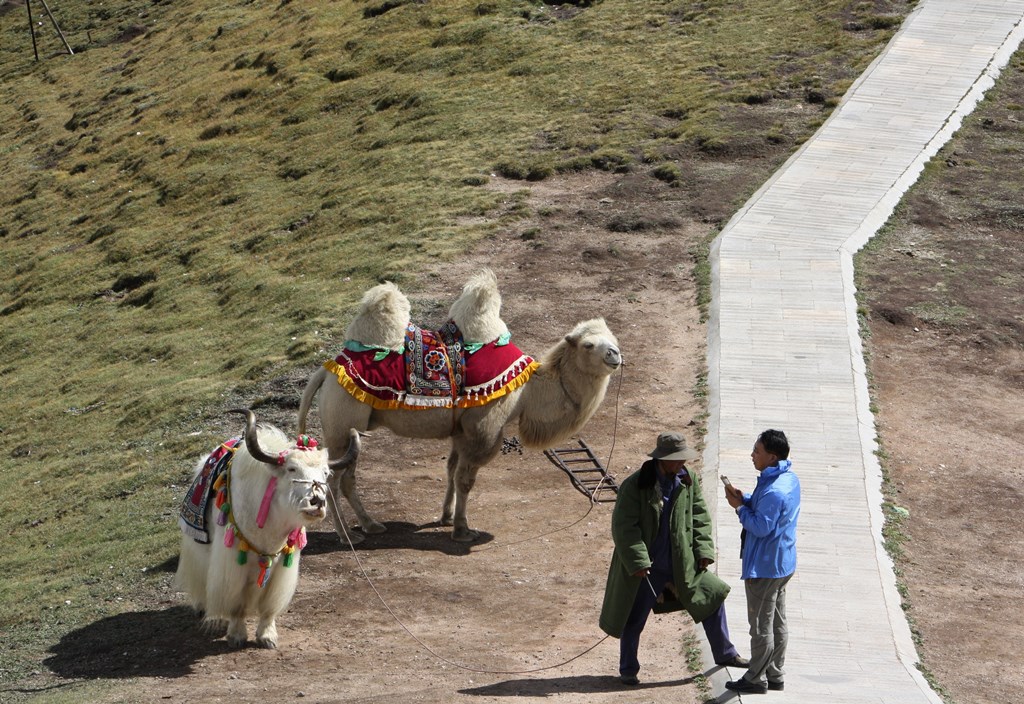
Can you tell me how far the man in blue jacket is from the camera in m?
9.08

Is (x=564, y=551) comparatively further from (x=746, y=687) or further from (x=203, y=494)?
Answer: (x=746, y=687)

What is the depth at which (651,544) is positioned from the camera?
9531mm

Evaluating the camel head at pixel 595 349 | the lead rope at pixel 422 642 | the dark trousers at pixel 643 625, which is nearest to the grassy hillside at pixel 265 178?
the lead rope at pixel 422 642

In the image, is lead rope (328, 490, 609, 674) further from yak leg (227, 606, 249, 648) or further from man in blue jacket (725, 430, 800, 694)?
man in blue jacket (725, 430, 800, 694)

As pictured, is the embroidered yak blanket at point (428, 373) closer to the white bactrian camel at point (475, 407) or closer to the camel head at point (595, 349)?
the white bactrian camel at point (475, 407)

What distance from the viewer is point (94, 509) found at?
607 inches

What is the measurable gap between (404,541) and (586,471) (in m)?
2.36

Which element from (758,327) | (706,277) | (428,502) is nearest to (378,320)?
(428,502)

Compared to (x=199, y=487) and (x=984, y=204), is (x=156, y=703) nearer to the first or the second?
(x=199, y=487)

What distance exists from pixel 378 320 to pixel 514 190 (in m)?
11.8

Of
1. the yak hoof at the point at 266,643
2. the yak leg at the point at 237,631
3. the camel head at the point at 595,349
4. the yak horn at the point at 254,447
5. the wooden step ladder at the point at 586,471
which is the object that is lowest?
the wooden step ladder at the point at 586,471

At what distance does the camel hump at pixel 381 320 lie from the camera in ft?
42.4

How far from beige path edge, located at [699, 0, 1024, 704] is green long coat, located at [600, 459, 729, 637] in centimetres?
72

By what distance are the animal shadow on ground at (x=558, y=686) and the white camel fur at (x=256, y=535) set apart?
70.7 inches
